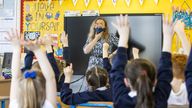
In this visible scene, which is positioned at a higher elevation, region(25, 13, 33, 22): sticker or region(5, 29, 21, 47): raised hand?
region(25, 13, 33, 22): sticker

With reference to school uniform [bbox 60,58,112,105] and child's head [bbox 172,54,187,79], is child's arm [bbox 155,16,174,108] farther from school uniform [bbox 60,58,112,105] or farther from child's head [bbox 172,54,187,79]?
school uniform [bbox 60,58,112,105]

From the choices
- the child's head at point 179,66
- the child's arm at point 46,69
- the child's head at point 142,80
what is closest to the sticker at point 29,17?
the child's head at point 179,66

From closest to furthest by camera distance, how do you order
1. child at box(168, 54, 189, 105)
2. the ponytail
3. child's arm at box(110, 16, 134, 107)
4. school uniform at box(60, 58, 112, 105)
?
the ponytail → child's arm at box(110, 16, 134, 107) → child at box(168, 54, 189, 105) → school uniform at box(60, 58, 112, 105)

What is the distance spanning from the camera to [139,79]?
5.91 ft

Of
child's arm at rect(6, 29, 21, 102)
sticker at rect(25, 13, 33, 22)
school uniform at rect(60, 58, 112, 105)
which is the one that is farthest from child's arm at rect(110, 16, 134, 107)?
sticker at rect(25, 13, 33, 22)

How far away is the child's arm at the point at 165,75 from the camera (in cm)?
185

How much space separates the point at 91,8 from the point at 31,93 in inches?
144

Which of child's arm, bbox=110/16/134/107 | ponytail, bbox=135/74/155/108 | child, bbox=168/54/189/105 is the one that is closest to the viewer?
ponytail, bbox=135/74/155/108

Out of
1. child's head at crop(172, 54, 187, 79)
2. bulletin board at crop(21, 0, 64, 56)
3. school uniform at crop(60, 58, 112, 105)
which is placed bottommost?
school uniform at crop(60, 58, 112, 105)

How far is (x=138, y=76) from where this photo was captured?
5.96 ft

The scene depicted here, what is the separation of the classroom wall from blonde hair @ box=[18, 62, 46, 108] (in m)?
3.41

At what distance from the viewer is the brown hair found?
1.93 m

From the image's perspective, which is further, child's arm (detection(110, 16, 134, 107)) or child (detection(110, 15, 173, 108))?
child's arm (detection(110, 16, 134, 107))

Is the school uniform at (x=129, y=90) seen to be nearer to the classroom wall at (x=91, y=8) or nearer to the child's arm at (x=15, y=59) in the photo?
the child's arm at (x=15, y=59)
